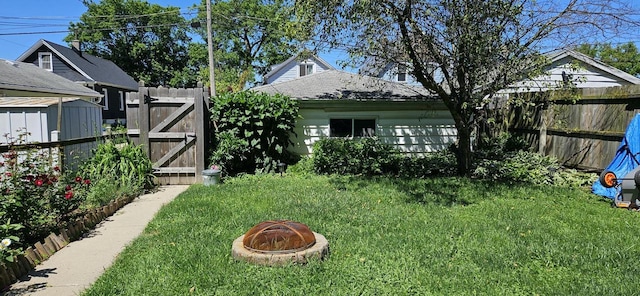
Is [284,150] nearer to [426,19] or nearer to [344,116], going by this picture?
[344,116]

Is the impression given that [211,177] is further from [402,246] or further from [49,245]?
[402,246]

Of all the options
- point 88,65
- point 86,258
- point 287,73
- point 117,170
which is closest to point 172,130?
point 117,170

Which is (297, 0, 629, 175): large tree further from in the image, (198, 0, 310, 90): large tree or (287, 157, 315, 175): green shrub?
(198, 0, 310, 90): large tree

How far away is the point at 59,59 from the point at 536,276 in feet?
97.4

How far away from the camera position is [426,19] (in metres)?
7.06

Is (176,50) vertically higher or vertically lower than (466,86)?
higher

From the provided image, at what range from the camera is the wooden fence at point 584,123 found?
6781 mm

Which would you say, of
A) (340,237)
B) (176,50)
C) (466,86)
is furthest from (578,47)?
(176,50)

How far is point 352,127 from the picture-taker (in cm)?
991

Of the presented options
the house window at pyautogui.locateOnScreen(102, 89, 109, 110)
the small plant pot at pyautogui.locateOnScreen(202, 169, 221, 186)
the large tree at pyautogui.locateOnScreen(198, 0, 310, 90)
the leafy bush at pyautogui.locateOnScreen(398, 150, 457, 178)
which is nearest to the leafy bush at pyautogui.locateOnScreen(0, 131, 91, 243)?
the small plant pot at pyautogui.locateOnScreen(202, 169, 221, 186)

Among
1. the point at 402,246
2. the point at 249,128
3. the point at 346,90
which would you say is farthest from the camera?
the point at 346,90

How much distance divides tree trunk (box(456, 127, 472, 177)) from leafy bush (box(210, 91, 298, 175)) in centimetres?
368

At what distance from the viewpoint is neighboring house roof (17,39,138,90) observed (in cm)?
2481

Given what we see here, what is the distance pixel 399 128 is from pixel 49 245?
7.97 m
